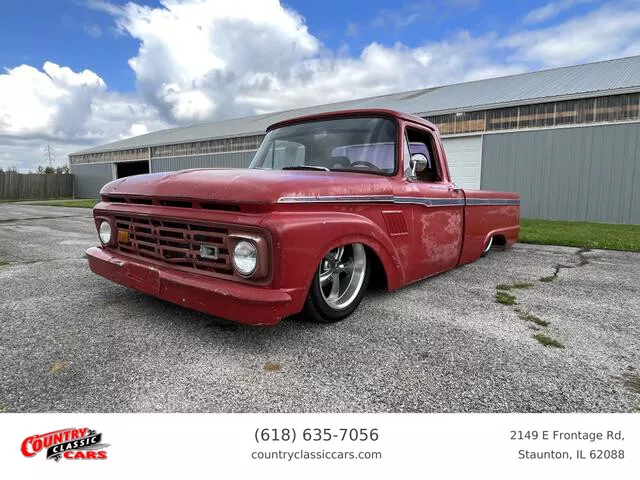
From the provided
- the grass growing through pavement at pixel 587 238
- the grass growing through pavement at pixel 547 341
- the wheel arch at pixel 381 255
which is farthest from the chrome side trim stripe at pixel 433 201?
the grass growing through pavement at pixel 587 238

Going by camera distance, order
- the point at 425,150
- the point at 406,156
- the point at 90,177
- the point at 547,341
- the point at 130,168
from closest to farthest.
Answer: the point at 547,341, the point at 406,156, the point at 425,150, the point at 130,168, the point at 90,177

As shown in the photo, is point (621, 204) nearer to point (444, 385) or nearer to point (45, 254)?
point (444, 385)

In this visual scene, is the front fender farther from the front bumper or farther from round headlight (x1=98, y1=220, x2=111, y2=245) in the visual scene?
round headlight (x1=98, y1=220, x2=111, y2=245)

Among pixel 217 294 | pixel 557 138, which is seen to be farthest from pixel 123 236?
pixel 557 138

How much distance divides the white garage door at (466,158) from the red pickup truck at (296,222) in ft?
30.8

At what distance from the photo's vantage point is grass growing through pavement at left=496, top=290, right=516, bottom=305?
3.36m

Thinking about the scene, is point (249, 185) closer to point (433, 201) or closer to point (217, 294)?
point (217, 294)

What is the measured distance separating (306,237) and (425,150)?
6.81 feet

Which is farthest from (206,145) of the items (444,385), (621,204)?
(444,385)

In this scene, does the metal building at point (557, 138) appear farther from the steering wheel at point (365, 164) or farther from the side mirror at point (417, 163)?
the steering wheel at point (365, 164)

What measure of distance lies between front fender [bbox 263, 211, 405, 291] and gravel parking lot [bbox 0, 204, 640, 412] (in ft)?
1.56

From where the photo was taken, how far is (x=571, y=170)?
11.2m

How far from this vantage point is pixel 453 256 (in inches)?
159
